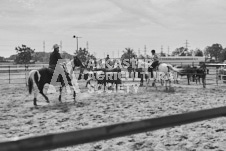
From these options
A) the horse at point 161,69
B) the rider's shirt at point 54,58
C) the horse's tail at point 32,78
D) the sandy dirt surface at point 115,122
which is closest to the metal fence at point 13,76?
the horse at point 161,69

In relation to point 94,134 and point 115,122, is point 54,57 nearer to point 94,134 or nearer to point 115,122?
point 115,122

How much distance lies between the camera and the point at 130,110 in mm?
7434

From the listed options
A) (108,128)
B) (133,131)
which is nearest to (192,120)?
(133,131)

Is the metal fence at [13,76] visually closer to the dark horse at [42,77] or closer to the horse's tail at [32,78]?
the dark horse at [42,77]

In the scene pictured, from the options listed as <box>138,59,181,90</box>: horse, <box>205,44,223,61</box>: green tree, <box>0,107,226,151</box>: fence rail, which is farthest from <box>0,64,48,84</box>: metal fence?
<box>205,44,223,61</box>: green tree

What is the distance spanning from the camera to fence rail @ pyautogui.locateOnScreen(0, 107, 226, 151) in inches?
29.9

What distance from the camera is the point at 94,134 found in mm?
876

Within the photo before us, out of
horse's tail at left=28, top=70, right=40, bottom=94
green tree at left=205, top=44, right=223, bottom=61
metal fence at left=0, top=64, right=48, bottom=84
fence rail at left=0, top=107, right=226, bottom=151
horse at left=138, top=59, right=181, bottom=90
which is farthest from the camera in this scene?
green tree at left=205, top=44, right=223, bottom=61

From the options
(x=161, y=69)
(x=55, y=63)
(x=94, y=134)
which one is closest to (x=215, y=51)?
(x=161, y=69)

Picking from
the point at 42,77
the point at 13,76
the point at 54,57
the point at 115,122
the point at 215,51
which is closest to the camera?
the point at 115,122

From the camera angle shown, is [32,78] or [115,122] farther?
[32,78]

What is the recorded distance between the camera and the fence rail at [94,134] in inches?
29.9

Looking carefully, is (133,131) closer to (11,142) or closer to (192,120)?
(192,120)

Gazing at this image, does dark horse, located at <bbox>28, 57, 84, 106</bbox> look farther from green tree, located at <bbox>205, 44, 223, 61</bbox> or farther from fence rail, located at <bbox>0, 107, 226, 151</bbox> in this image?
green tree, located at <bbox>205, 44, 223, 61</bbox>
